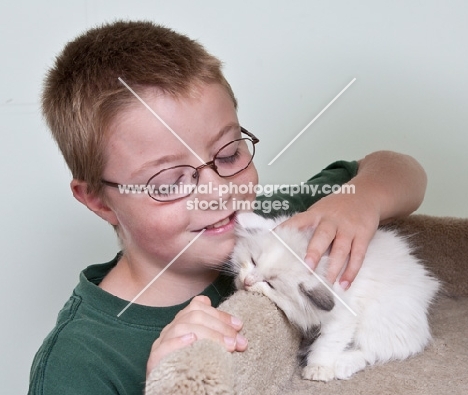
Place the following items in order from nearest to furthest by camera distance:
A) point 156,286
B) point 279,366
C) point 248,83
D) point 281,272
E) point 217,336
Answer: point 217,336 < point 279,366 < point 281,272 < point 156,286 < point 248,83

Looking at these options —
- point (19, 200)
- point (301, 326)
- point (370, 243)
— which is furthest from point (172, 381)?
point (19, 200)

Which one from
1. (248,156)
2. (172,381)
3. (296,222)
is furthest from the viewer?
(248,156)

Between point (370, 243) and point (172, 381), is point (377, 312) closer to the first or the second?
point (370, 243)

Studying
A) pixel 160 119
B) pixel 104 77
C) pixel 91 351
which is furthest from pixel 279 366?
pixel 104 77

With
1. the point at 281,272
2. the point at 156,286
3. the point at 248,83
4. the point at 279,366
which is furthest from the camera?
the point at 248,83

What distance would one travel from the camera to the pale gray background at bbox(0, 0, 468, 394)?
181 centimetres

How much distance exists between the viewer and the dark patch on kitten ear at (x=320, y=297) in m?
1.00

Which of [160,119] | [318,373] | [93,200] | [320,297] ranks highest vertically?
[160,119]

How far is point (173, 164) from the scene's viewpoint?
110cm

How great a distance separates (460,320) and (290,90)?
36.6 inches

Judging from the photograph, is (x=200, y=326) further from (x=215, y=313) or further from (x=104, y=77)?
(x=104, y=77)

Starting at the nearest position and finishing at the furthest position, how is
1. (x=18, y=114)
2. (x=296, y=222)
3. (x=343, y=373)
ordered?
(x=343, y=373), (x=296, y=222), (x=18, y=114)

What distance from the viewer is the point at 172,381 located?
2.40 feet

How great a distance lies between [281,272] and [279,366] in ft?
0.54
